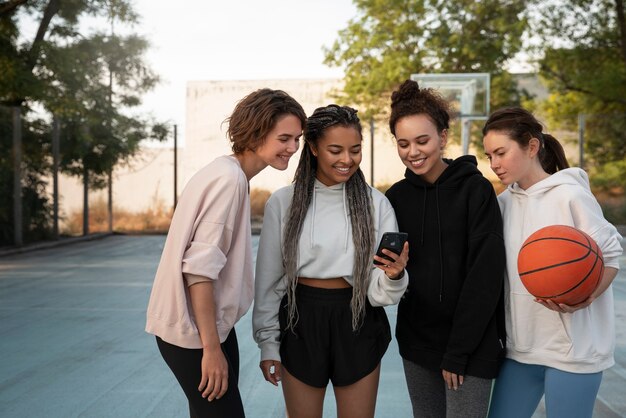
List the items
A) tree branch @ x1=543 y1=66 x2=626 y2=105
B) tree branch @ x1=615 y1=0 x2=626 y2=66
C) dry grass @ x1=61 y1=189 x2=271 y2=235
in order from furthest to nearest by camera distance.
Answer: tree branch @ x1=543 y1=66 x2=626 y2=105 < tree branch @ x1=615 y1=0 x2=626 y2=66 < dry grass @ x1=61 y1=189 x2=271 y2=235

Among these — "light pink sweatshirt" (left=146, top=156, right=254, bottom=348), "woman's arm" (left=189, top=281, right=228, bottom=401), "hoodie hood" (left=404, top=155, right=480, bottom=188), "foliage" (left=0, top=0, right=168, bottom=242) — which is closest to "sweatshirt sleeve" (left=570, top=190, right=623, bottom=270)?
"hoodie hood" (left=404, top=155, right=480, bottom=188)

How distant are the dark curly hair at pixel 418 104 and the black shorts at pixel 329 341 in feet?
1.95

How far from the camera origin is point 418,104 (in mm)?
2395

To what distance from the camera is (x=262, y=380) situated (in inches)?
176

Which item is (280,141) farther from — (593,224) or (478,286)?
(593,224)

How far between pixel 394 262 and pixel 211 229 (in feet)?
1.77

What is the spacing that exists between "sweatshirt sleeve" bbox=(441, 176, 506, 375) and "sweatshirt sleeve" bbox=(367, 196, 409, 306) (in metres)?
0.19

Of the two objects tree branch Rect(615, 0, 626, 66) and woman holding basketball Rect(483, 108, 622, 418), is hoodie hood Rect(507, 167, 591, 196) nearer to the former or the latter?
woman holding basketball Rect(483, 108, 622, 418)

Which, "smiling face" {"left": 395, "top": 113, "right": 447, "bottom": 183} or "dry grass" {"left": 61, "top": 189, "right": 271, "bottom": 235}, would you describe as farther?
"dry grass" {"left": 61, "top": 189, "right": 271, "bottom": 235}

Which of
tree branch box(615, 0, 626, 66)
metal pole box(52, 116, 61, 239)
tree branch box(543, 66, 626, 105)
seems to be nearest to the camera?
metal pole box(52, 116, 61, 239)

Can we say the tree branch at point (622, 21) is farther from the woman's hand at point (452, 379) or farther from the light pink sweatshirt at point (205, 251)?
the light pink sweatshirt at point (205, 251)

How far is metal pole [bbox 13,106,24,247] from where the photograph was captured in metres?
12.0

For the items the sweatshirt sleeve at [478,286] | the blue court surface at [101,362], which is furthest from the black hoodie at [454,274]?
the blue court surface at [101,362]

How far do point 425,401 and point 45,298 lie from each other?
234 inches
